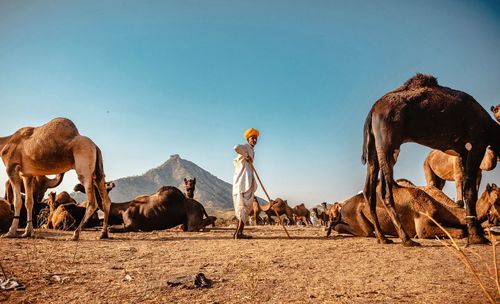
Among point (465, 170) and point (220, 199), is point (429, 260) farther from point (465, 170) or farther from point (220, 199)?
point (220, 199)

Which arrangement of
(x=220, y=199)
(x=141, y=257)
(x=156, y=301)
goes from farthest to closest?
(x=220, y=199) → (x=141, y=257) → (x=156, y=301)

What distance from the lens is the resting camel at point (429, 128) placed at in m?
5.38

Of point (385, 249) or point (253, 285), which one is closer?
point (253, 285)

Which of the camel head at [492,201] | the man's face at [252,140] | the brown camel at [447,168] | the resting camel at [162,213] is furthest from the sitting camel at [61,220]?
the brown camel at [447,168]

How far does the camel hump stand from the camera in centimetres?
586

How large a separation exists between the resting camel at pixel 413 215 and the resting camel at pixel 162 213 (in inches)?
179

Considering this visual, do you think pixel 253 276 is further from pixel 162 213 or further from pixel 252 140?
pixel 162 213

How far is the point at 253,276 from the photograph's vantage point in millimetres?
3248

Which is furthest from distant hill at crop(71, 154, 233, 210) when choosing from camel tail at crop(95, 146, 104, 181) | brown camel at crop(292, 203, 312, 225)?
camel tail at crop(95, 146, 104, 181)

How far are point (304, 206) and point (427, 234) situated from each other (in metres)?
30.9

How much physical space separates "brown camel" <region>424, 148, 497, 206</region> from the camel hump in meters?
5.04

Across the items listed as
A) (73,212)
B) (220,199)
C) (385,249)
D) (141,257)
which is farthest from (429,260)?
(220,199)

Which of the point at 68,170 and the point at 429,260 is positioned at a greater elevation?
the point at 68,170

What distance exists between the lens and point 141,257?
4.65 metres
